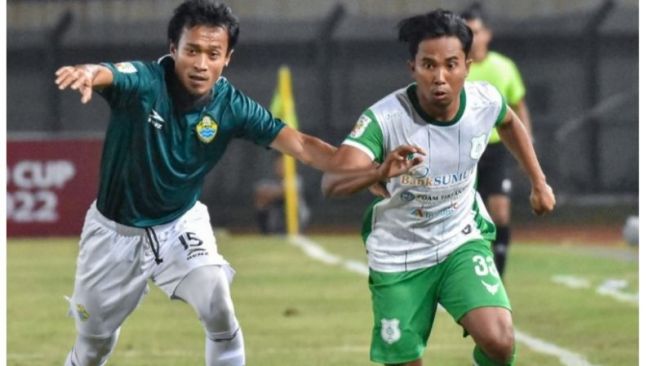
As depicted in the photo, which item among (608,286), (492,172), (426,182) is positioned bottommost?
(608,286)

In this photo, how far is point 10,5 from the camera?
27.8 meters

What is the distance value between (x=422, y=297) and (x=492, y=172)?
6121 millimetres

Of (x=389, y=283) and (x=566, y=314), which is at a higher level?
(x=389, y=283)

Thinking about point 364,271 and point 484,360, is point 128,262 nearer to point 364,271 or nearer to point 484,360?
point 484,360

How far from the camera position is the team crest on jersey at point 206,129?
8516 millimetres

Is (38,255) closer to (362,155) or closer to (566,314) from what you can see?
(566,314)

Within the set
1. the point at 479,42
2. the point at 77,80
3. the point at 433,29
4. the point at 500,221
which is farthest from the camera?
the point at 500,221

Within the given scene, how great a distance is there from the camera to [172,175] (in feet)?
28.0

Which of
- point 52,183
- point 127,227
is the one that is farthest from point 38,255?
point 127,227

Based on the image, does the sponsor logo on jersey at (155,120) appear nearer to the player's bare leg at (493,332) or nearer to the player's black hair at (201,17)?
the player's black hair at (201,17)

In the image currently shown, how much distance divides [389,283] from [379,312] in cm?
15

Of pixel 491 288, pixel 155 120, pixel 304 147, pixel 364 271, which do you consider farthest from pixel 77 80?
pixel 364 271

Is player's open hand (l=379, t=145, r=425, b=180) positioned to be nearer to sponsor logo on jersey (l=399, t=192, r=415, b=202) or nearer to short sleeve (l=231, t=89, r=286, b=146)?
sponsor logo on jersey (l=399, t=192, r=415, b=202)

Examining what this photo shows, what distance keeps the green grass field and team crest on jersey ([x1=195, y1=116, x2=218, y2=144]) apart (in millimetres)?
2415
